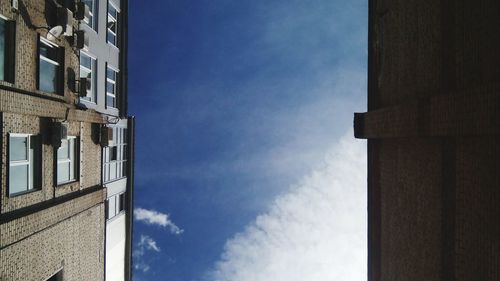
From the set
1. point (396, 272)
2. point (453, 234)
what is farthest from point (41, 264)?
point (453, 234)

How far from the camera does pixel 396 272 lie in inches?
480

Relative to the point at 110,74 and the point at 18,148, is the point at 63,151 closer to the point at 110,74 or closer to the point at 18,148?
the point at 18,148

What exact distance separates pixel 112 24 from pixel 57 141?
427 inches

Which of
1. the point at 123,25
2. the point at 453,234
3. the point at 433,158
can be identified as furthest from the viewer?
the point at 123,25

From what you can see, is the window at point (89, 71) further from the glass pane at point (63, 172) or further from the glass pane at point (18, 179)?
the glass pane at point (18, 179)

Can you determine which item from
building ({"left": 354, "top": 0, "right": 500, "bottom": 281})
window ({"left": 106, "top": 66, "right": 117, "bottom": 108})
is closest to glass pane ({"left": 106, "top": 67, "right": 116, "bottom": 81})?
window ({"left": 106, "top": 66, "right": 117, "bottom": 108})

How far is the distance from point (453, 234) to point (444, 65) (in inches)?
164

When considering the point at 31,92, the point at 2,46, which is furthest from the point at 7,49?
the point at 31,92

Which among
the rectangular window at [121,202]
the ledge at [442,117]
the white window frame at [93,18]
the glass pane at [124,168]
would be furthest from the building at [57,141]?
the ledge at [442,117]

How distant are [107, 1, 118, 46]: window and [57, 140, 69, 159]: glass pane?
847cm

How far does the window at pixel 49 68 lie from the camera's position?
1342 cm

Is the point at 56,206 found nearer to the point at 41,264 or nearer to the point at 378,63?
the point at 41,264

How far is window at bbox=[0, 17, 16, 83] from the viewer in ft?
36.4

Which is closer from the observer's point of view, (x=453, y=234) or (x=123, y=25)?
(x=453, y=234)
